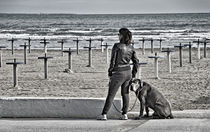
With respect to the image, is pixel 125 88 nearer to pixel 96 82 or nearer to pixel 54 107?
pixel 54 107

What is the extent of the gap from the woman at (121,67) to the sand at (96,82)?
180cm

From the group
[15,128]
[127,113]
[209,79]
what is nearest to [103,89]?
[209,79]

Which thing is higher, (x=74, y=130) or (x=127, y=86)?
(x=127, y=86)

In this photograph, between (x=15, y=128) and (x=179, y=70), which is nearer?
(x=15, y=128)

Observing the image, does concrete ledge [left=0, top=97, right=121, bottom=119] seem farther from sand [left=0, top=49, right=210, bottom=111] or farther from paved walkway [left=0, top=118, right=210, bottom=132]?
sand [left=0, top=49, right=210, bottom=111]

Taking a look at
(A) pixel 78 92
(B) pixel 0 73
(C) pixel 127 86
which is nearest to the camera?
(C) pixel 127 86

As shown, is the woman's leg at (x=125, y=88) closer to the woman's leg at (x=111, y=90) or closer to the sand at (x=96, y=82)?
the woman's leg at (x=111, y=90)

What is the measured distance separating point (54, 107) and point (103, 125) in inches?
47.3

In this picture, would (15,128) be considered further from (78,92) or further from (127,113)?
(78,92)

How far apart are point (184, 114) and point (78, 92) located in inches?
218

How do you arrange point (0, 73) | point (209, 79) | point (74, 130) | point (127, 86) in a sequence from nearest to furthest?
point (74, 130)
point (127, 86)
point (209, 79)
point (0, 73)

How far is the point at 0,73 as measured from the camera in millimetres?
20719

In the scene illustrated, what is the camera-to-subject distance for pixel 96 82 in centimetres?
1739

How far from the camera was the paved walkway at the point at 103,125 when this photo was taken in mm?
8688
